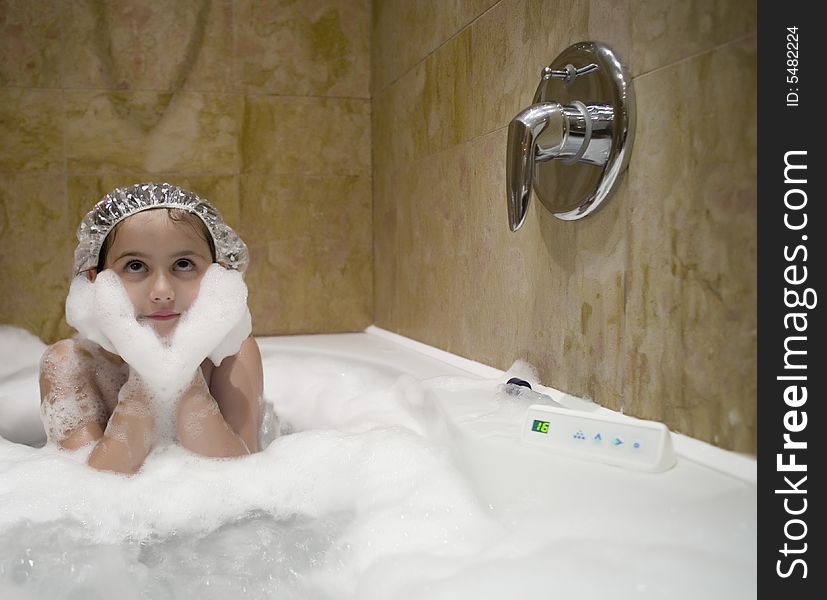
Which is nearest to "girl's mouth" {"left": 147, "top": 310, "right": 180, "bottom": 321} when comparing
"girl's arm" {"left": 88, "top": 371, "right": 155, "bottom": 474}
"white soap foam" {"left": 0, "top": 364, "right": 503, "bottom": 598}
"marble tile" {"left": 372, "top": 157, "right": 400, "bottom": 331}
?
"girl's arm" {"left": 88, "top": 371, "right": 155, "bottom": 474}

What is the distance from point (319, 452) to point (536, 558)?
49 cm

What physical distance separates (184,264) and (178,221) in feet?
0.23

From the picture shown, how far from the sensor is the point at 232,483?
1075 mm

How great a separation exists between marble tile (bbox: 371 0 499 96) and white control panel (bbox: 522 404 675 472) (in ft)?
2.87

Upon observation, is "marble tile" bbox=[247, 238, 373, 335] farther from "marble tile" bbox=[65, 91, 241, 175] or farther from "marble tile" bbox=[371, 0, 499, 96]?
"marble tile" bbox=[371, 0, 499, 96]

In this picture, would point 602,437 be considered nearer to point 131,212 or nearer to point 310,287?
point 131,212

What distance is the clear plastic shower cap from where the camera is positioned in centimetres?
119

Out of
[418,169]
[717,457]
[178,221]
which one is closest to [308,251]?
[418,169]

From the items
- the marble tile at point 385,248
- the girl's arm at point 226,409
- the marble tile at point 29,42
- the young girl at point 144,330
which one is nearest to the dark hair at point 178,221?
the young girl at point 144,330

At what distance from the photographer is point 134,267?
117cm
